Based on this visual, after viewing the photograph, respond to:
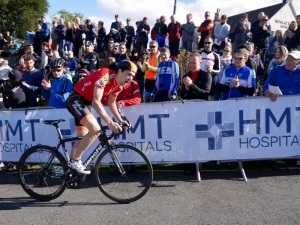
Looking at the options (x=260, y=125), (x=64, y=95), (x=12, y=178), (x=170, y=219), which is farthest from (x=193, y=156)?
(x=12, y=178)

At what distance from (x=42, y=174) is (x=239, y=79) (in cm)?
383

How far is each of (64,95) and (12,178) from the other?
70.4 inches

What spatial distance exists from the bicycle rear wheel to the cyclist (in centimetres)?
32

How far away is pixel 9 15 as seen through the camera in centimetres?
5247

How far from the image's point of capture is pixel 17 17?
5384 centimetres

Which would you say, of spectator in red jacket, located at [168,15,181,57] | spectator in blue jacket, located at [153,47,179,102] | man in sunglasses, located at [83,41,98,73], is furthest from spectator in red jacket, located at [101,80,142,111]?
spectator in red jacket, located at [168,15,181,57]

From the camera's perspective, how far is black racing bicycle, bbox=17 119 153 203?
4.94 metres

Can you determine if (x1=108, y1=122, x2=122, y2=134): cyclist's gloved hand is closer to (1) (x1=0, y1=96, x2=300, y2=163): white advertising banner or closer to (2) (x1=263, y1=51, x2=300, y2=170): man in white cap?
(1) (x1=0, y1=96, x2=300, y2=163): white advertising banner


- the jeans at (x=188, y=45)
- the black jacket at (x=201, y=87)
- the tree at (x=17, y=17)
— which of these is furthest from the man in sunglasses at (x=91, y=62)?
the tree at (x=17, y=17)

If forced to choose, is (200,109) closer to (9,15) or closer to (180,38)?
(180,38)

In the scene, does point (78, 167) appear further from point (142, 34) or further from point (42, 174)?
point (142, 34)

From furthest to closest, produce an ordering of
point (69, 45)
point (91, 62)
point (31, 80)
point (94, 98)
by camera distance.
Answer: point (69, 45) < point (91, 62) < point (31, 80) < point (94, 98)

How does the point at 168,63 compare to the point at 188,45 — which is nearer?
the point at 168,63

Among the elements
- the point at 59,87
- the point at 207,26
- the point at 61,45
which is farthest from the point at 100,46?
the point at 59,87
